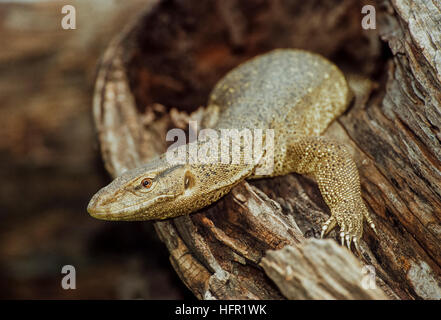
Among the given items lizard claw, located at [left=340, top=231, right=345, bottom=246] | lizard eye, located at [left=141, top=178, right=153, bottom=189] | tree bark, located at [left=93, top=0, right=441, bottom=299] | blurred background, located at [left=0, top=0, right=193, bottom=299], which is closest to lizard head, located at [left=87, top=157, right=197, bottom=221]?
lizard eye, located at [left=141, top=178, right=153, bottom=189]

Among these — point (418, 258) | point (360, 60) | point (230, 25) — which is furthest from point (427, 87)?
point (230, 25)

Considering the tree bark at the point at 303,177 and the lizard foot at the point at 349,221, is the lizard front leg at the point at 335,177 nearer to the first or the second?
the lizard foot at the point at 349,221

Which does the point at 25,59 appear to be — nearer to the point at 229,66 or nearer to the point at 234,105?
the point at 229,66

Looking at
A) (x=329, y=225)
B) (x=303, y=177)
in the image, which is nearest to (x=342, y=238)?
(x=329, y=225)

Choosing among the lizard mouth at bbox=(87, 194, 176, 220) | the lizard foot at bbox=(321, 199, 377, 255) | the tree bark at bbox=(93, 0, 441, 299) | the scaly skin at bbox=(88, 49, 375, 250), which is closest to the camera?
the tree bark at bbox=(93, 0, 441, 299)

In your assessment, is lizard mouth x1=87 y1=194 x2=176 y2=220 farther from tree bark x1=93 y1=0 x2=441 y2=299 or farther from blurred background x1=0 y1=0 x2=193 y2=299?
blurred background x1=0 y1=0 x2=193 y2=299

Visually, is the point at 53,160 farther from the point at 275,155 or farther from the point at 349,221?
the point at 349,221

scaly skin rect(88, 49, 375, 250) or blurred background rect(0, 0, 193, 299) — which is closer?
scaly skin rect(88, 49, 375, 250)
